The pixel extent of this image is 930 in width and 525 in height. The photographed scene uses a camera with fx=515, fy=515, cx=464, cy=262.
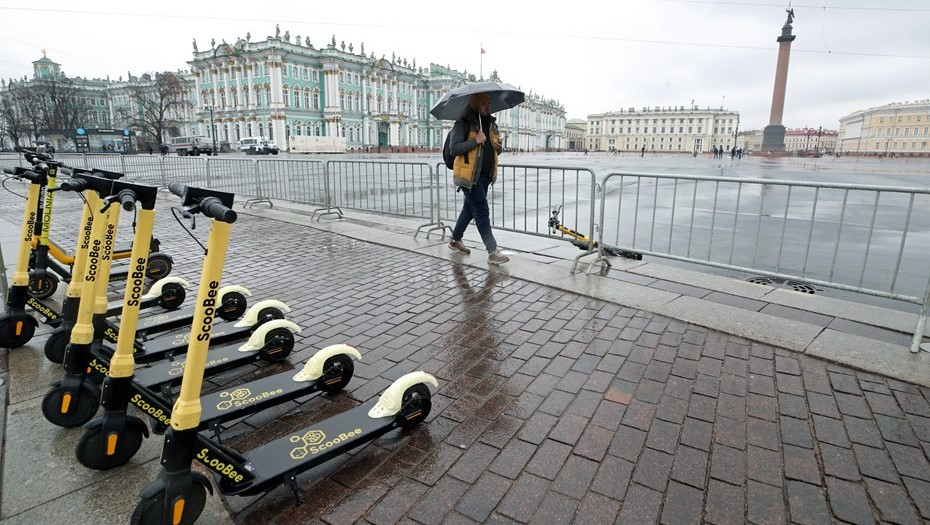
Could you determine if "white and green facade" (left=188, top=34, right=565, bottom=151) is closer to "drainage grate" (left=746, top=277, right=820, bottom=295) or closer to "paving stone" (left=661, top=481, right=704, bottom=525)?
"drainage grate" (left=746, top=277, right=820, bottom=295)

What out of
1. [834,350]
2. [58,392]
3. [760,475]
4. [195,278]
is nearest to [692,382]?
[760,475]

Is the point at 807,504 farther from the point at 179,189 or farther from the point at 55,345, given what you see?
the point at 55,345

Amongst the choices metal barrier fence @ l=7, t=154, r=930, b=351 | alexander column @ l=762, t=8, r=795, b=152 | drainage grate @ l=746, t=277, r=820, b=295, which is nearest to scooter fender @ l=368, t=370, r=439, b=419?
metal barrier fence @ l=7, t=154, r=930, b=351

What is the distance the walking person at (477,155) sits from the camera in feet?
20.6

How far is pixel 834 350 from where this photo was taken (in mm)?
3902

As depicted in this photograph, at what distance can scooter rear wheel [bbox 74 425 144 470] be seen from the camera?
242 centimetres

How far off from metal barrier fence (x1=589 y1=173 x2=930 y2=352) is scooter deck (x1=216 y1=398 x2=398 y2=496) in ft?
9.77

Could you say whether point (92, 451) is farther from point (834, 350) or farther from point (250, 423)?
point (834, 350)

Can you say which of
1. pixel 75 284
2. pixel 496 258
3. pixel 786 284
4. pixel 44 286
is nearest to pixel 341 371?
pixel 75 284

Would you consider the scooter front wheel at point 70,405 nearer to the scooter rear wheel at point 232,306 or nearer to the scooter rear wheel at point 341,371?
the scooter rear wheel at point 341,371

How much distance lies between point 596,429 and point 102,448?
251 centimetres

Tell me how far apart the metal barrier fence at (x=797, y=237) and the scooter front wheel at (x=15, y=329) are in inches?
190

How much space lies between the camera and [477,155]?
6.35m

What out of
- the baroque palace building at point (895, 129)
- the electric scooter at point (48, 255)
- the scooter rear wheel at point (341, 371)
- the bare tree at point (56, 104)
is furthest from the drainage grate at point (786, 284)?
the baroque palace building at point (895, 129)
